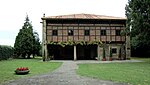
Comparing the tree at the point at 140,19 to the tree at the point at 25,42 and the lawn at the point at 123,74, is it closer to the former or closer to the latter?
the lawn at the point at 123,74

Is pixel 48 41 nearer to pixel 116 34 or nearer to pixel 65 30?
pixel 65 30

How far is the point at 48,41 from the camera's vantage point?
42.9 meters

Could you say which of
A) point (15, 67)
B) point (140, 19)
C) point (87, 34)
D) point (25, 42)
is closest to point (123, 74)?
point (15, 67)

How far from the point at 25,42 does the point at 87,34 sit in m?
14.9

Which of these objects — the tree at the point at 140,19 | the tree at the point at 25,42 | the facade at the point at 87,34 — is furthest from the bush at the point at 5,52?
the tree at the point at 140,19

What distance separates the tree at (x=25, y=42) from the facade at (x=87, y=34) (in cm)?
912

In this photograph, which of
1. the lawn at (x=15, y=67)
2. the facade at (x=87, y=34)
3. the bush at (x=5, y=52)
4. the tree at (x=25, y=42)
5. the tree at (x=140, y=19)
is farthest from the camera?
the tree at (x=25, y=42)

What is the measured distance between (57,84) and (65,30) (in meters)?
29.8

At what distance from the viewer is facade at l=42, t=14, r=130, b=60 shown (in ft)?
141

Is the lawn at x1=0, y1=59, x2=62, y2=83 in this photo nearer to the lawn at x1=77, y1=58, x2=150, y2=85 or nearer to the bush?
the lawn at x1=77, y1=58, x2=150, y2=85

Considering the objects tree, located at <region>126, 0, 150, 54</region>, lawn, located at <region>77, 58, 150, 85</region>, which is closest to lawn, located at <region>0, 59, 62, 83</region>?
lawn, located at <region>77, 58, 150, 85</region>

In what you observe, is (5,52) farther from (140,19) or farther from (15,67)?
(140,19)

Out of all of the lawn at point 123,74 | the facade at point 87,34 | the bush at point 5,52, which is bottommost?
the lawn at point 123,74

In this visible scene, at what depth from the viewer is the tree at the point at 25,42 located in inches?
2066
